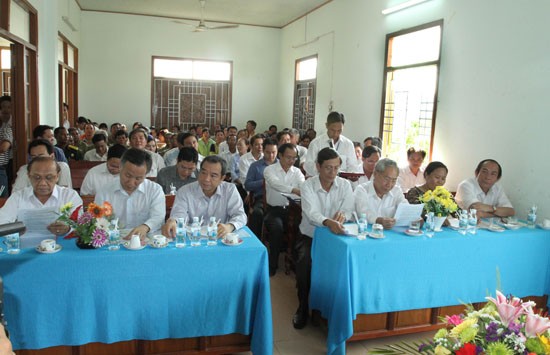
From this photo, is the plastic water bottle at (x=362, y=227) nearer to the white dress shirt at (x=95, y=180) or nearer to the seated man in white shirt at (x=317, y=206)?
the seated man in white shirt at (x=317, y=206)

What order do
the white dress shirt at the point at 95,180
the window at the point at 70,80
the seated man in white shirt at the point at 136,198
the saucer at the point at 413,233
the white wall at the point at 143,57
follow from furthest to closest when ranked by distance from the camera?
the white wall at the point at 143,57 → the window at the point at 70,80 → the white dress shirt at the point at 95,180 → the saucer at the point at 413,233 → the seated man in white shirt at the point at 136,198

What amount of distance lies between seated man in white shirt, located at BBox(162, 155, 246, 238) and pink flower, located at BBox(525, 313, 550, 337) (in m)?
1.99

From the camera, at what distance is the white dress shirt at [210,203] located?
10.2ft

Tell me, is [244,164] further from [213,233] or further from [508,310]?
[508,310]

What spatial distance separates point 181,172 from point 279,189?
1024 mm

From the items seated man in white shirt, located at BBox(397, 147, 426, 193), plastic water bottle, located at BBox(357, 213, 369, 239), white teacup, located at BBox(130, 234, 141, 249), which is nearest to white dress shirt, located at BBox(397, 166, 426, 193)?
seated man in white shirt, located at BBox(397, 147, 426, 193)

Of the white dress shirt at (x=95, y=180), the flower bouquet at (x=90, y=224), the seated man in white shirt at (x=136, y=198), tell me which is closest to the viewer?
the flower bouquet at (x=90, y=224)

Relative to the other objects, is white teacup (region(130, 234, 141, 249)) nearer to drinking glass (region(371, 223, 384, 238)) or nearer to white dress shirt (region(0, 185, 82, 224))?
white dress shirt (region(0, 185, 82, 224))

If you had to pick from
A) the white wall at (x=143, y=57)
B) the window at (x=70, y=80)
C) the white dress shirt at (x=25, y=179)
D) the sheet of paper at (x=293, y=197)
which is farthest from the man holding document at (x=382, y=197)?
the white wall at (x=143, y=57)

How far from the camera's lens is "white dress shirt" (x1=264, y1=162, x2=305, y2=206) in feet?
15.2

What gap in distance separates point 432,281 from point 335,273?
0.68 m

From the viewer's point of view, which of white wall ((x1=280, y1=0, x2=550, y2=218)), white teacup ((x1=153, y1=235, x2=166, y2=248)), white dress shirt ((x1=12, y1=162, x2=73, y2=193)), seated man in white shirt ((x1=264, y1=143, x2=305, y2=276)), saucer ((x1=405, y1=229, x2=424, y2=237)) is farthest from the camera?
seated man in white shirt ((x1=264, y1=143, x2=305, y2=276))

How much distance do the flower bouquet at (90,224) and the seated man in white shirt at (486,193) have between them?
2.98m

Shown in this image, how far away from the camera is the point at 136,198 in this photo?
3.02m
